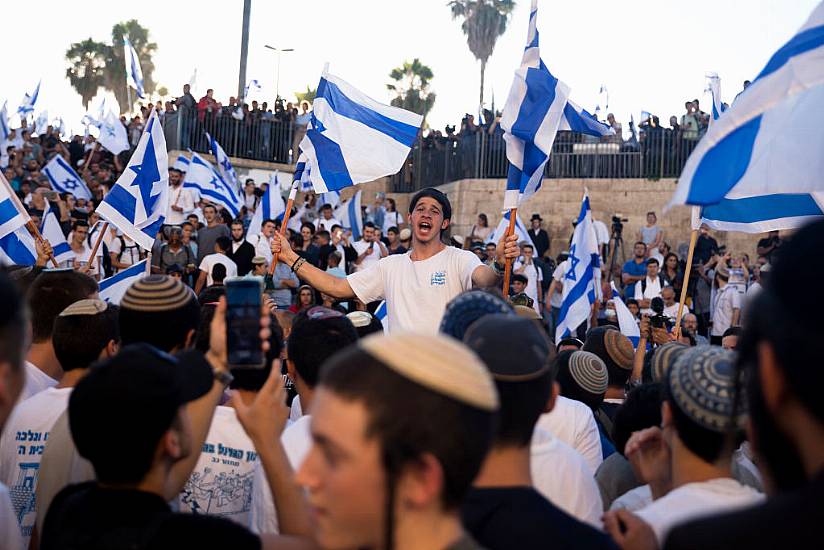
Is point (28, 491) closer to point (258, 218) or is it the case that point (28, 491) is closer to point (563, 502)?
point (563, 502)

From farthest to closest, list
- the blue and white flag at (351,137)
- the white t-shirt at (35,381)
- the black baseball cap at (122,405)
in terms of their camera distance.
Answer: the blue and white flag at (351,137) → the white t-shirt at (35,381) → the black baseball cap at (122,405)

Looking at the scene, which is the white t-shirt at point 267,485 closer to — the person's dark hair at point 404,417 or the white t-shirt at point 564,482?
the white t-shirt at point 564,482

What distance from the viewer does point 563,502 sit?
2.85 m

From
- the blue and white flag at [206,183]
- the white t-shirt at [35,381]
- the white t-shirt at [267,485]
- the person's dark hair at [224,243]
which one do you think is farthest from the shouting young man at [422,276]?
the blue and white flag at [206,183]

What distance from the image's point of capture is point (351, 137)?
7.95m

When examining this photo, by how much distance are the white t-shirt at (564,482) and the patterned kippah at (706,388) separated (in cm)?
44

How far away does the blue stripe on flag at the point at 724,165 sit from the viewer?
14.2 feet

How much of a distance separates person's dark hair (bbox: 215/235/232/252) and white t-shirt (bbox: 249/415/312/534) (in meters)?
9.66

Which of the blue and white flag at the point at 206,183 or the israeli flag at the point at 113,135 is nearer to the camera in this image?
the blue and white flag at the point at 206,183

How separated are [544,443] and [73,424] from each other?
139 cm

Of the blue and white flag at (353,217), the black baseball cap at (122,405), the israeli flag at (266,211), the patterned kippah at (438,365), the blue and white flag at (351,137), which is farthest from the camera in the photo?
the blue and white flag at (353,217)

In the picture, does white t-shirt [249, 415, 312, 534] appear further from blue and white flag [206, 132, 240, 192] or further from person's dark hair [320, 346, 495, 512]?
blue and white flag [206, 132, 240, 192]

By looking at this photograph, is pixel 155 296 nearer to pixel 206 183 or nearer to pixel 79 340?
pixel 79 340

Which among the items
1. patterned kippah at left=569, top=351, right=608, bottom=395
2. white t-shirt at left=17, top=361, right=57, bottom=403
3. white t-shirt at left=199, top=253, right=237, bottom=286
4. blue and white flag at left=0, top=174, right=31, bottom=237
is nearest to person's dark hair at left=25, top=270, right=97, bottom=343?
white t-shirt at left=17, top=361, right=57, bottom=403
